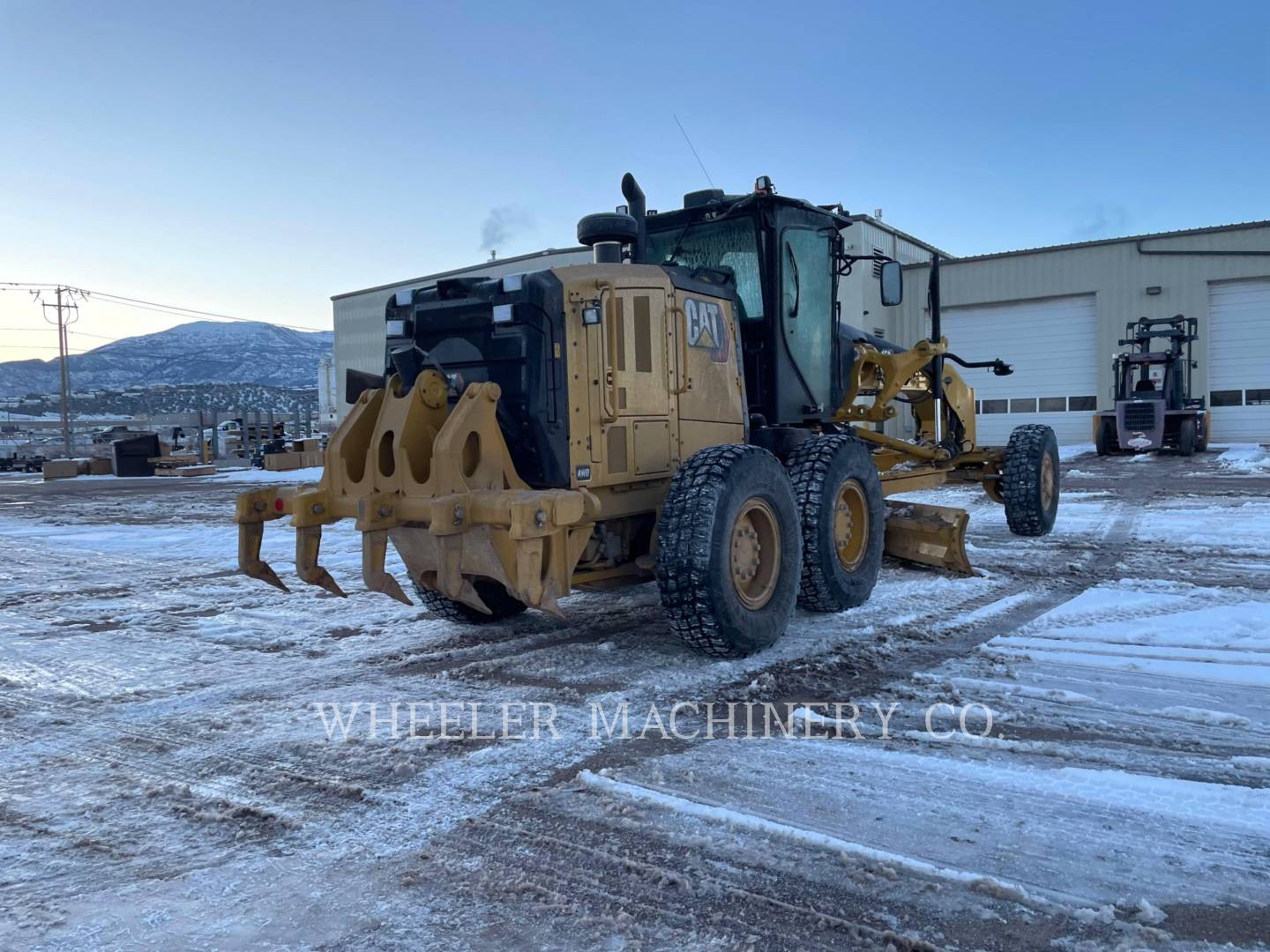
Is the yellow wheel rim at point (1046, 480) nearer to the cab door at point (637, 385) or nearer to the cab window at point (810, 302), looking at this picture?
the cab window at point (810, 302)

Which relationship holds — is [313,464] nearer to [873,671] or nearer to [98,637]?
[98,637]

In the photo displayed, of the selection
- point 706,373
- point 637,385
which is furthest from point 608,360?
point 706,373

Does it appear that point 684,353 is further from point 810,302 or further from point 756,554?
point 810,302

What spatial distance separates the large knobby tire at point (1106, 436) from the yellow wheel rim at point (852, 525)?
19824mm

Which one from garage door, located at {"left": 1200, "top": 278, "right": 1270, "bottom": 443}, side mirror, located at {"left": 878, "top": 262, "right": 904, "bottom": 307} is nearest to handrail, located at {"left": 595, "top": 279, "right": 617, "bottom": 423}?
side mirror, located at {"left": 878, "top": 262, "right": 904, "bottom": 307}

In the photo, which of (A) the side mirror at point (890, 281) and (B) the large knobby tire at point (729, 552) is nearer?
(B) the large knobby tire at point (729, 552)

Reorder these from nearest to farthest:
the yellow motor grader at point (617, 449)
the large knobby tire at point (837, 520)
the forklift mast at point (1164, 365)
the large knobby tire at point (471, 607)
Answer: the yellow motor grader at point (617, 449) → the large knobby tire at point (837, 520) → the large knobby tire at point (471, 607) → the forklift mast at point (1164, 365)

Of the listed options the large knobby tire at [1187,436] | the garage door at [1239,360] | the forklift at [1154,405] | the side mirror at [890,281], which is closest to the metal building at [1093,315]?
the garage door at [1239,360]

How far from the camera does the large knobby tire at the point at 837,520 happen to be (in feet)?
19.8

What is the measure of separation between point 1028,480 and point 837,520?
4059mm

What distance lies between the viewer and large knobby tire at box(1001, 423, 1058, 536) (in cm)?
955

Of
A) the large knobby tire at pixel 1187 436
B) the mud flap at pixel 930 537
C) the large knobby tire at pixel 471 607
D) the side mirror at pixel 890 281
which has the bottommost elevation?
the large knobby tire at pixel 471 607

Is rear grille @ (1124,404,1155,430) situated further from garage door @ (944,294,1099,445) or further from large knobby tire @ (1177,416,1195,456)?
garage door @ (944,294,1099,445)

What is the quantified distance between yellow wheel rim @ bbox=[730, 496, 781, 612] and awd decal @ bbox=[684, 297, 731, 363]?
1157mm
